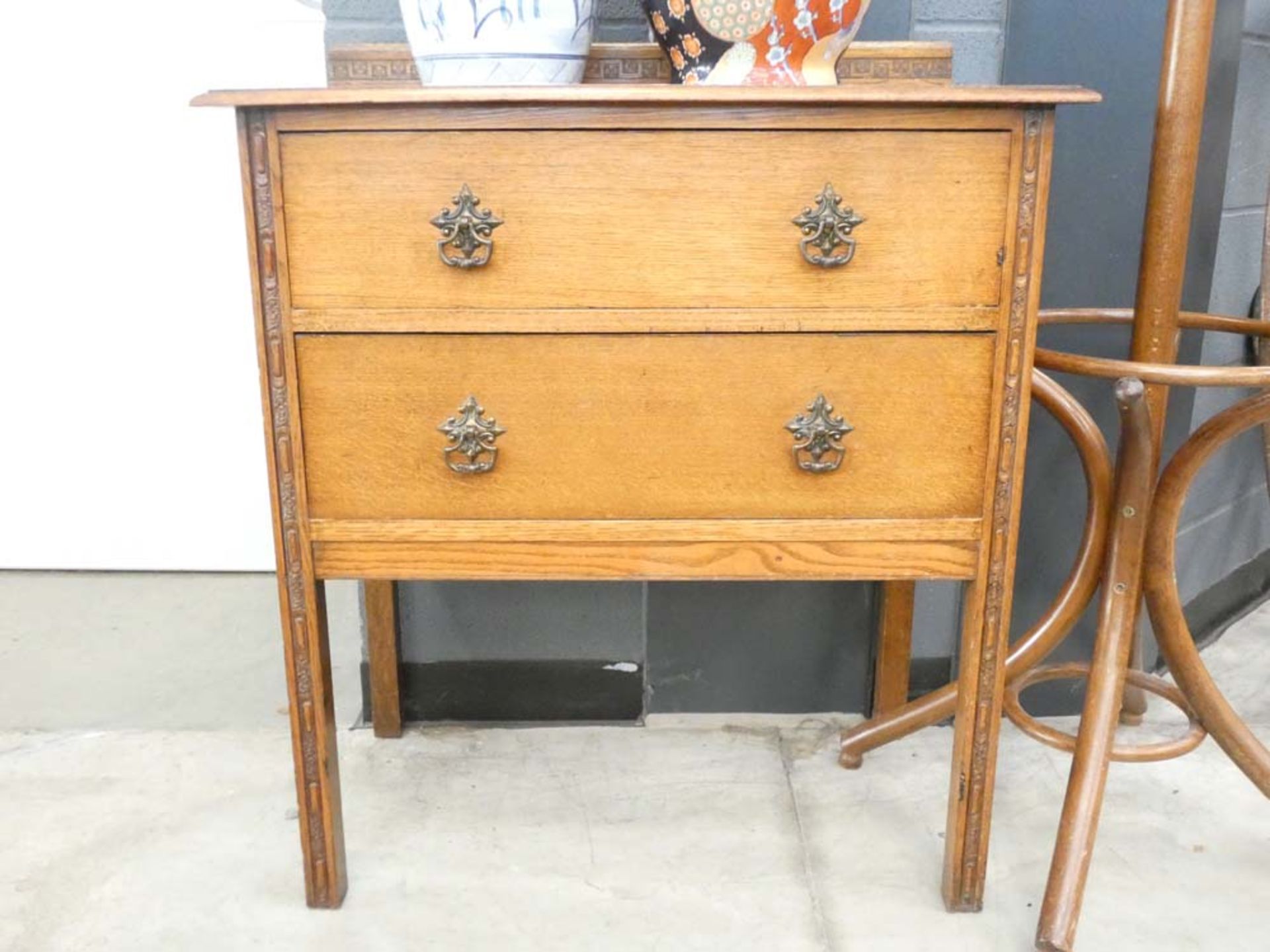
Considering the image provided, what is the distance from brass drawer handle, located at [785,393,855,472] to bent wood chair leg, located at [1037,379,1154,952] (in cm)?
34

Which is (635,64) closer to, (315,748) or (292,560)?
(292,560)

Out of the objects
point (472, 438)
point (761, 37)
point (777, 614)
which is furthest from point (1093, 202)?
point (472, 438)

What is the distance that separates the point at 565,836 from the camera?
5.00ft

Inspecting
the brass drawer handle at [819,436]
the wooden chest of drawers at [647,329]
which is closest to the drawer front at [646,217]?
the wooden chest of drawers at [647,329]

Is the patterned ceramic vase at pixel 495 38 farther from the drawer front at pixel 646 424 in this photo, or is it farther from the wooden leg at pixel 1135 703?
the wooden leg at pixel 1135 703

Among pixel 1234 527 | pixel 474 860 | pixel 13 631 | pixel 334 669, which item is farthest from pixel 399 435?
pixel 1234 527

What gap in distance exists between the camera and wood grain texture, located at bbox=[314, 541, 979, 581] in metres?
1.21

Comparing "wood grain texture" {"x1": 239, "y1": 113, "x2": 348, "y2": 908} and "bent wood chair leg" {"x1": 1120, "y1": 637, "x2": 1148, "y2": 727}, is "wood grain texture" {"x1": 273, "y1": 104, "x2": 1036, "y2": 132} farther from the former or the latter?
"bent wood chair leg" {"x1": 1120, "y1": 637, "x2": 1148, "y2": 727}

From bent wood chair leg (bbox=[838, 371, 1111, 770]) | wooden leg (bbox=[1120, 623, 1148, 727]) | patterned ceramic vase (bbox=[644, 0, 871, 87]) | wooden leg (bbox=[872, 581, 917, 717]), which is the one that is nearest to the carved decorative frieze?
patterned ceramic vase (bbox=[644, 0, 871, 87])

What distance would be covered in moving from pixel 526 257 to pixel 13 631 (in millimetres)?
1639

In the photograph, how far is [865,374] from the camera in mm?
1153

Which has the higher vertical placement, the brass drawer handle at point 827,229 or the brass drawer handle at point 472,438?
the brass drawer handle at point 827,229

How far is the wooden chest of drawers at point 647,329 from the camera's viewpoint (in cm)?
110

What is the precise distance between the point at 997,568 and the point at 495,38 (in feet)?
2.59
